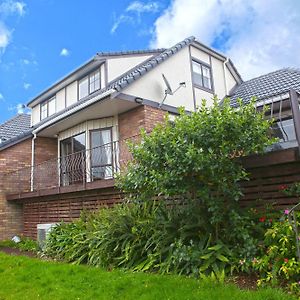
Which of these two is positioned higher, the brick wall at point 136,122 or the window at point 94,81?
the window at point 94,81

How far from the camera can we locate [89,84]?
44.7 feet

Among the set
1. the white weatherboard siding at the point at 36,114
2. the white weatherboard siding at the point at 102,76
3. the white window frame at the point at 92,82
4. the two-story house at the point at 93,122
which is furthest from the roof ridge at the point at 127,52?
the white weatherboard siding at the point at 36,114

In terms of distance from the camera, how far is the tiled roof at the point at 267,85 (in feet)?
41.9

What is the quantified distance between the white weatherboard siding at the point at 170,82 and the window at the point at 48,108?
5.69m

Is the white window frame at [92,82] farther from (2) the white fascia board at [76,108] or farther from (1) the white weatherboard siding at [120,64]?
(2) the white fascia board at [76,108]

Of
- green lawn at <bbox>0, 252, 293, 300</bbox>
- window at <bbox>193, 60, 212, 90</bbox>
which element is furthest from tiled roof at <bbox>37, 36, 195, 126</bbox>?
green lawn at <bbox>0, 252, 293, 300</bbox>

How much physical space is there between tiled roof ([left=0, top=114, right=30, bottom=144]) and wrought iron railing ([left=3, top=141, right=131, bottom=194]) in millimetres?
1681

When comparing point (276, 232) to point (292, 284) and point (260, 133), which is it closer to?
point (292, 284)

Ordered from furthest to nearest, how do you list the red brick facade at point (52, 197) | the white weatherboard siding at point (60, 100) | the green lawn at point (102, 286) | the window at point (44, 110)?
the window at point (44, 110), the white weatherboard siding at point (60, 100), the red brick facade at point (52, 197), the green lawn at point (102, 286)

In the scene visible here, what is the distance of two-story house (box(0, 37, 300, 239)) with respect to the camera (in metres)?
10.9

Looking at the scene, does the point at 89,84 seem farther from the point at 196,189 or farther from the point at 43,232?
the point at 196,189

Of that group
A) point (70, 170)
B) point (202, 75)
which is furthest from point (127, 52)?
point (70, 170)

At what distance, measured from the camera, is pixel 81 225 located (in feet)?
27.2

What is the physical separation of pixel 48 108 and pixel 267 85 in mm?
9555
